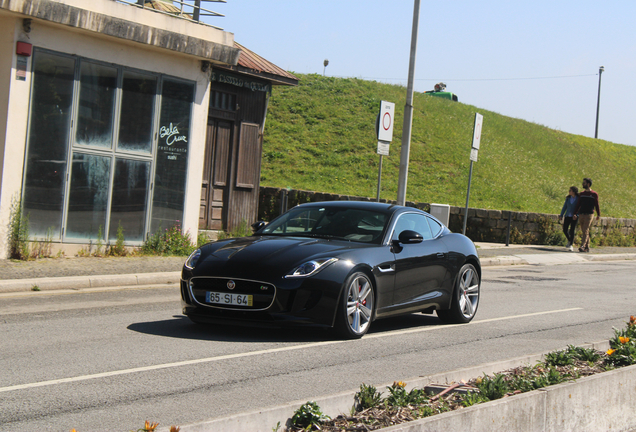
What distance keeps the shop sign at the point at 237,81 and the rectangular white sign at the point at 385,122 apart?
4.55 meters

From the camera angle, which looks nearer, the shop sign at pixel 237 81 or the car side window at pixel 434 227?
the car side window at pixel 434 227

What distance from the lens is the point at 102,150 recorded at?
44.6 ft

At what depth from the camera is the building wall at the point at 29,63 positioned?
11992mm

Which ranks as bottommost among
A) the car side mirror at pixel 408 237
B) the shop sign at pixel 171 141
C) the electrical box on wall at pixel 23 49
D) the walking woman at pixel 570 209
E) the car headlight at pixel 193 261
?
the car headlight at pixel 193 261

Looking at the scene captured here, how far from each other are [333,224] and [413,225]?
107cm

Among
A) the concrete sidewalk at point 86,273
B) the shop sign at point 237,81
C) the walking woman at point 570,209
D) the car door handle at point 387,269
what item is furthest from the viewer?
the walking woman at point 570,209

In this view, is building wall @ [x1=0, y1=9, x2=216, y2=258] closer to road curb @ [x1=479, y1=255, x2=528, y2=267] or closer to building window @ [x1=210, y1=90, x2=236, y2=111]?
building window @ [x1=210, y1=90, x2=236, y2=111]

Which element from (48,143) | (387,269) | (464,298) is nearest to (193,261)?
(387,269)

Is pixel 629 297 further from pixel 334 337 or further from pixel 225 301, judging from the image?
pixel 225 301

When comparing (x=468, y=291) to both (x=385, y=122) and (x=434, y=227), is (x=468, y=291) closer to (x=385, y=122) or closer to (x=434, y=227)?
(x=434, y=227)

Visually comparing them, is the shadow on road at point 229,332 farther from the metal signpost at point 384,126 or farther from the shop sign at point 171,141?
the metal signpost at point 384,126

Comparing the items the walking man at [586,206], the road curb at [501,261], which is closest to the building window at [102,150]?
the road curb at [501,261]

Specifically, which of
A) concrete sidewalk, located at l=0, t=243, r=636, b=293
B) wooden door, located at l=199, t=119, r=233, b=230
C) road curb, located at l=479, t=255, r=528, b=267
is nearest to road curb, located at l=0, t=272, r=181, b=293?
concrete sidewalk, located at l=0, t=243, r=636, b=293

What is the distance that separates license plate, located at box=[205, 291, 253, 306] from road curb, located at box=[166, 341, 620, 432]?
99.3 inches
